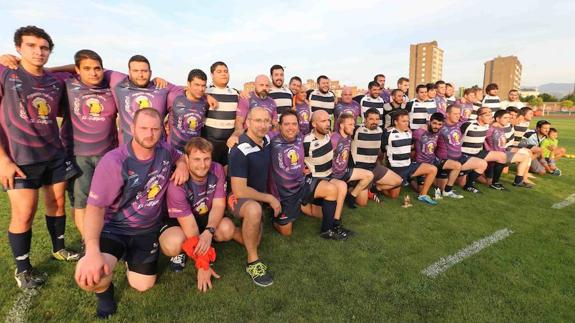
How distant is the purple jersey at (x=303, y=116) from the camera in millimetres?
6891

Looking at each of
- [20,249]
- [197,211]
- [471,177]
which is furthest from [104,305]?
[471,177]

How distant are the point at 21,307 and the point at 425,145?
21.9 feet

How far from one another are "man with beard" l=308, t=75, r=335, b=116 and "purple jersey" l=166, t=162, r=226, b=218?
14.6ft

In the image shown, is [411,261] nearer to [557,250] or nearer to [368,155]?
[557,250]

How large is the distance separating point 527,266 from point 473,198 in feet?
9.52

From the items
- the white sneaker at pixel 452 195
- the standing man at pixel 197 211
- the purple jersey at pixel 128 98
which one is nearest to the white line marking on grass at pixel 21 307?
the standing man at pixel 197 211

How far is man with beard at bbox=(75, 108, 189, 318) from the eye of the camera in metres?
2.52

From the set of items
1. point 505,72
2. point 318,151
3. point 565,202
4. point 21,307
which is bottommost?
point 565,202

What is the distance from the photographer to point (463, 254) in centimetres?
387

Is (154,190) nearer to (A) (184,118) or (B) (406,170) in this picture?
Answer: (A) (184,118)

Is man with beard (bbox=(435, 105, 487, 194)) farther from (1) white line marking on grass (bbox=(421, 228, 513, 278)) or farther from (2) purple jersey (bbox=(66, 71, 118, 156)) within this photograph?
(2) purple jersey (bbox=(66, 71, 118, 156))

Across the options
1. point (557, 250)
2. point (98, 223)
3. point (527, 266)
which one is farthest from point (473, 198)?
point (98, 223)

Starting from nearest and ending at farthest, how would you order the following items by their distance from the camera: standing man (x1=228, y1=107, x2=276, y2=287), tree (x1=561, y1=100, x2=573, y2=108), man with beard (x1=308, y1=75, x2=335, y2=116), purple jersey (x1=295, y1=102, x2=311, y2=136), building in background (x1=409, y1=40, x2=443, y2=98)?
standing man (x1=228, y1=107, x2=276, y2=287), purple jersey (x1=295, y1=102, x2=311, y2=136), man with beard (x1=308, y1=75, x2=335, y2=116), tree (x1=561, y1=100, x2=573, y2=108), building in background (x1=409, y1=40, x2=443, y2=98)

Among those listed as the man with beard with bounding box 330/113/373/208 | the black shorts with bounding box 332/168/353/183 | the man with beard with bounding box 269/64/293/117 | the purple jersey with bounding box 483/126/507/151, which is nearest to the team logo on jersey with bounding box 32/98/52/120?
the man with beard with bounding box 330/113/373/208
